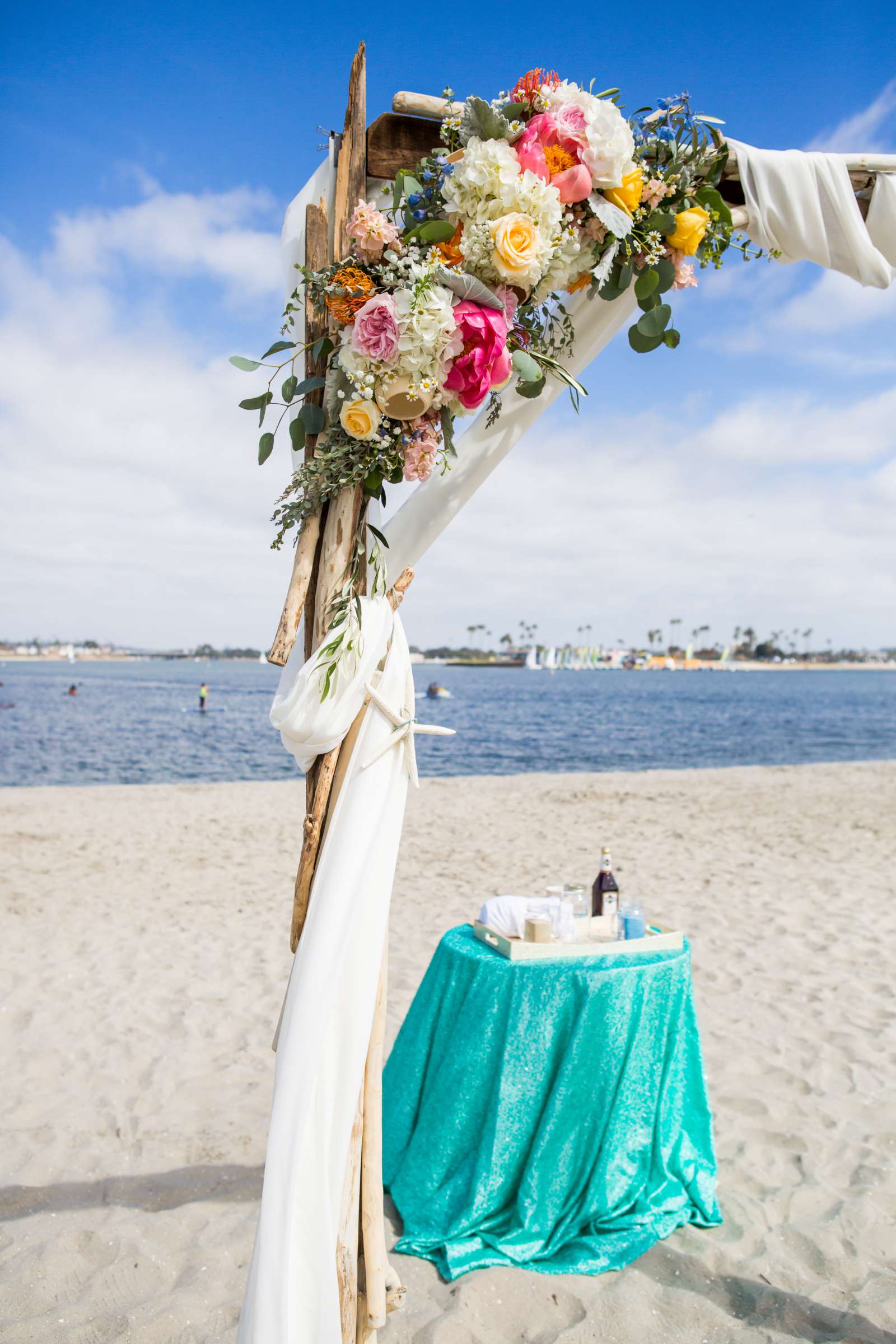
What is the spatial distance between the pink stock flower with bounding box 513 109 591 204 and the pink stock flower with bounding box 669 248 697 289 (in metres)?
0.28

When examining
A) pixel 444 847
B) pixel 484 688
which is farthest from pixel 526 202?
pixel 484 688

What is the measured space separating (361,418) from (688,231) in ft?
2.94

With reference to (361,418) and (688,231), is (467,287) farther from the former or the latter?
(688,231)

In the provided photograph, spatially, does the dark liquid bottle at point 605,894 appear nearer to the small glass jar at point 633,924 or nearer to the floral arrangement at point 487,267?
the small glass jar at point 633,924

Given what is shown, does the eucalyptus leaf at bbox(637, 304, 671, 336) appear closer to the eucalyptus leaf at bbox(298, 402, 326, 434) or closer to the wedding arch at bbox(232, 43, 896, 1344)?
the wedding arch at bbox(232, 43, 896, 1344)

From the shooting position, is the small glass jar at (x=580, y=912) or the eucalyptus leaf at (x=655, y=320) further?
the small glass jar at (x=580, y=912)

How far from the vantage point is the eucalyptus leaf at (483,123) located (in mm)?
1811

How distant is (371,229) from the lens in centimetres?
180

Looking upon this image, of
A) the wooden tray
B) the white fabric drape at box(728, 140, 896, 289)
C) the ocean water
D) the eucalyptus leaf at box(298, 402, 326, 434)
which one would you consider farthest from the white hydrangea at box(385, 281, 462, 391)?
the ocean water

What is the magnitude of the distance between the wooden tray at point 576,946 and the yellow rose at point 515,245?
2.08m

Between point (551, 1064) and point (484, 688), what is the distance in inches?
2958

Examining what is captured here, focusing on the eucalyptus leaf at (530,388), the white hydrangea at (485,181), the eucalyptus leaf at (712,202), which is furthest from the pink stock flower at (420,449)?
the eucalyptus leaf at (712,202)

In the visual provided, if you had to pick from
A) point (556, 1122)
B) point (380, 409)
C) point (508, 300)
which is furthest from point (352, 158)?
point (556, 1122)

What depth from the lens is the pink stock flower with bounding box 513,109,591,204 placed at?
180 cm
